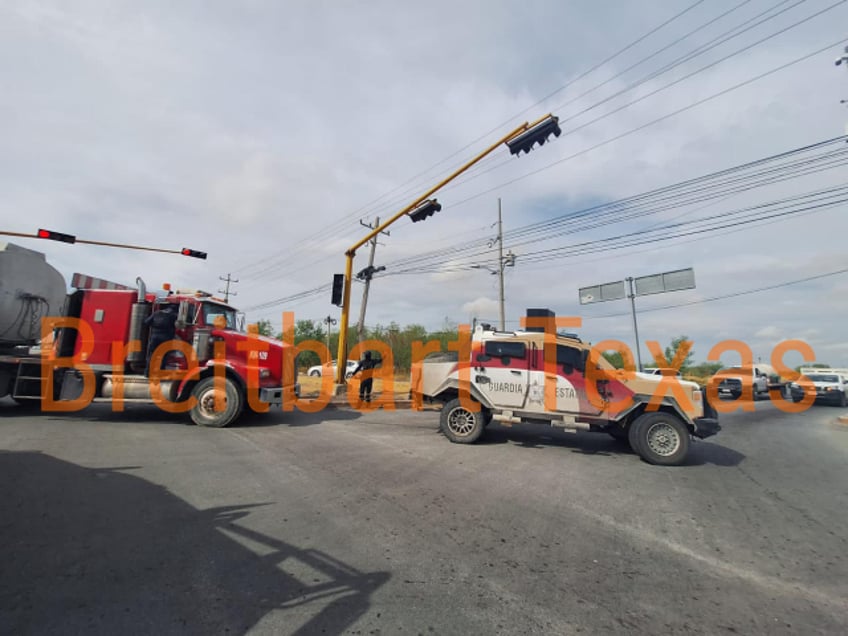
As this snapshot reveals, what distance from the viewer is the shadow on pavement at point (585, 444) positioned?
310 inches

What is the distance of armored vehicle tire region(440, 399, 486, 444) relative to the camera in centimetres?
825

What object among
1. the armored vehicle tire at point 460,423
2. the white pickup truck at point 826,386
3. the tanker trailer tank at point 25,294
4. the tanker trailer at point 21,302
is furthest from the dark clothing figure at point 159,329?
the white pickup truck at point 826,386

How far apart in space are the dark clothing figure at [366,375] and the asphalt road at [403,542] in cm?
584

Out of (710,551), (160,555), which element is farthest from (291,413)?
(710,551)

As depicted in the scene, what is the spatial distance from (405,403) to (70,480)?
10.7m

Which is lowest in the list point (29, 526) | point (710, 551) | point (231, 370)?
point (710, 551)

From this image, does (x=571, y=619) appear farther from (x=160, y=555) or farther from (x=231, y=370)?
(x=231, y=370)

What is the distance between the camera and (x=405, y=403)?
49.2 feet

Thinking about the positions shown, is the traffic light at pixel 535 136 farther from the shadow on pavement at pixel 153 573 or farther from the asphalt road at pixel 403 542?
the shadow on pavement at pixel 153 573

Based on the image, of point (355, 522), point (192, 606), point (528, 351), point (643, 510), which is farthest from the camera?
point (528, 351)

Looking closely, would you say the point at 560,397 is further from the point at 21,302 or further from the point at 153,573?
the point at 21,302

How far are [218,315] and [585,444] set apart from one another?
8.98 metres

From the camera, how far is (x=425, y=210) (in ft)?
37.5

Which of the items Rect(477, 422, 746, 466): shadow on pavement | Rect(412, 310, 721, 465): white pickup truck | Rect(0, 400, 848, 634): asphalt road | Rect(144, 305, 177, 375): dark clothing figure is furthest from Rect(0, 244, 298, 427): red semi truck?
Rect(477, 422, 746, 466): shadow on pavement
